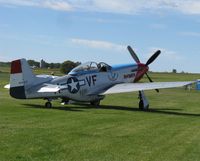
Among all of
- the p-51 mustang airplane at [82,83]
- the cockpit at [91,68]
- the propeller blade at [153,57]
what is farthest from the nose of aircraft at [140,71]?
the cockpit at [91,68]

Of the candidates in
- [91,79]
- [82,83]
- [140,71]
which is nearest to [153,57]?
[140,71]

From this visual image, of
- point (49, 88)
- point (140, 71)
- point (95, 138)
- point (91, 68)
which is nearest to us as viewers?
point (95, 138)

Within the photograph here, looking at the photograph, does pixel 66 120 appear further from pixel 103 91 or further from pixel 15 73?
pixel 103 91

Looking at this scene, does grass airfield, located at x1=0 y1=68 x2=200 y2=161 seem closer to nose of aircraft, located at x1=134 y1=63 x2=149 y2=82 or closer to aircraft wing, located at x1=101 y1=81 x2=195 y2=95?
aircraft wing, located at x1=101 y1=81 x2=195 y2=95

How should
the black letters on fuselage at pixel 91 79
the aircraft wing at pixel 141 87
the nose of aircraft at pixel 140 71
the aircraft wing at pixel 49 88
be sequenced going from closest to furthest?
1. the aircraft wing at pixel 49 88
2. the aircraft wing at pixel 141 87
3. the black letters on fuselage at pixel 91 79
4. the nose of aircraft at pixel 140 71

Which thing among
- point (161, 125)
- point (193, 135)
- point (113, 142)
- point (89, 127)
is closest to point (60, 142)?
point (113, 142)

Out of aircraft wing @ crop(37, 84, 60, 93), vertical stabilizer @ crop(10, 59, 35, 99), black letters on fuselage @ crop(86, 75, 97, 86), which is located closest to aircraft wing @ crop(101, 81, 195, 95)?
black letters on fuselage @ crop(86, 75, 97, 86)

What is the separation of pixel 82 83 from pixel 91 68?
3.64 feet

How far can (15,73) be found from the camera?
19188 millimetres

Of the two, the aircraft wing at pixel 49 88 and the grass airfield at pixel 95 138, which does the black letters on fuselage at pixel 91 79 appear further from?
the grass airfield at pixel 95 138

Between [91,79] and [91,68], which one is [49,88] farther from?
[91,68]

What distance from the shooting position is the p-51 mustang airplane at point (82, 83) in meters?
19.2

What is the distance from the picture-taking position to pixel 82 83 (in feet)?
68.6

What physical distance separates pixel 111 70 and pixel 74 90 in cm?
312
